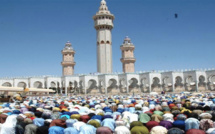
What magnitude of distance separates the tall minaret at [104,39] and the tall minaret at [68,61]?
345 inches

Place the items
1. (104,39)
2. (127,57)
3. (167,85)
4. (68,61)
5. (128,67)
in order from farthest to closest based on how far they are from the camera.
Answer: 1. (68,61)
2. (127,57)
3. (128,67)
4. (104,39)
5. (167,85)

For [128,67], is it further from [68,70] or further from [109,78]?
[68,70]

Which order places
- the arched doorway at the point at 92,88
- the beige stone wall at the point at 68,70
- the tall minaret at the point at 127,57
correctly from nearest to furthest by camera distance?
the arched doorway at the point at 92,88 < the tall minaret at the point at 127,57 < the beige stone wall at the point at 68,70

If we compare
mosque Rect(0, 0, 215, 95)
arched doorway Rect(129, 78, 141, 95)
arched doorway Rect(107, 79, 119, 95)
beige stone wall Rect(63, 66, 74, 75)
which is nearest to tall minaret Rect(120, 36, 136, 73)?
mosque Rect(0, 0, 215, 95)

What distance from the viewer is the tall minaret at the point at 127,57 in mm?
55375

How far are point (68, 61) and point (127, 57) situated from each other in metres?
15.5

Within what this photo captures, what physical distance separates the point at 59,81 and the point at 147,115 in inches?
1628

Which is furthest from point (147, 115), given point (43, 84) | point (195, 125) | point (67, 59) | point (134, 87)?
point (67, 59)

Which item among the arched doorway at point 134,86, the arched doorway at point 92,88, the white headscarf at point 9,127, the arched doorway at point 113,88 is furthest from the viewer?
the arched doorway at point 92,88

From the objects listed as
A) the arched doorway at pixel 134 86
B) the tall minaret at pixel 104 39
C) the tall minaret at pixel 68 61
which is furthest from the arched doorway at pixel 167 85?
the tall minaret at pixel 68 61

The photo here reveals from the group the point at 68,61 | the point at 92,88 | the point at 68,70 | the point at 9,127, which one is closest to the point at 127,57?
the point at 92,88

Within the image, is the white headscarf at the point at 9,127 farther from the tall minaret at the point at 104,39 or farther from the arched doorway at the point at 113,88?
the tall minaret at the point at 104,39

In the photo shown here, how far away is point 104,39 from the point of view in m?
53.6

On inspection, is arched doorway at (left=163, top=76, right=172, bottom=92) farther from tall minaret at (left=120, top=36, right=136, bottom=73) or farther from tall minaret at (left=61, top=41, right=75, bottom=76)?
tall minaret at (left=61, top=41, right=75, bottom=76)
